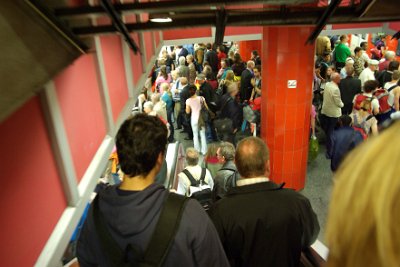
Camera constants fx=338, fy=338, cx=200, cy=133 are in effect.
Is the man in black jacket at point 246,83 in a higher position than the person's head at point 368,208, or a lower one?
lower

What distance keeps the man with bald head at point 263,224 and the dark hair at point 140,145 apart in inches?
27.9

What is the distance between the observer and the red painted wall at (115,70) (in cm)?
266

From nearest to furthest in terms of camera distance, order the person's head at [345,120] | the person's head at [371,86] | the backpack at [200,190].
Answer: the backpack at [200,190], the person's head at [345,120], the person's head at [371,86]

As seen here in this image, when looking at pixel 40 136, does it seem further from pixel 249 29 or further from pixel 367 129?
pixel 249 29

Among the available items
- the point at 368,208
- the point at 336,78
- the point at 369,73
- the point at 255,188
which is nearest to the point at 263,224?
the point at 255,188

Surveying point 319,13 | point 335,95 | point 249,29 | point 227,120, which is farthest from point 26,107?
point 249,29

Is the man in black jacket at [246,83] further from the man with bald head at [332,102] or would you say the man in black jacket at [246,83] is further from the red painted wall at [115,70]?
the red painted wall at [115,70]

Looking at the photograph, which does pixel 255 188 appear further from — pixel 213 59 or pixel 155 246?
pixel 213 59

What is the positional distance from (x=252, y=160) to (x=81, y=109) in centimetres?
115

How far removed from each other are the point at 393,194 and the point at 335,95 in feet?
21.5

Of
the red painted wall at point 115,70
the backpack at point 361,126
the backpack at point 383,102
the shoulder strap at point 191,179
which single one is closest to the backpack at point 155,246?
the red painted wall at point 115,70

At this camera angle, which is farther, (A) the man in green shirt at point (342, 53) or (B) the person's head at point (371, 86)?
(A) the man in green shirt at point (342, 53)

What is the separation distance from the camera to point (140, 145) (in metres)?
1.57

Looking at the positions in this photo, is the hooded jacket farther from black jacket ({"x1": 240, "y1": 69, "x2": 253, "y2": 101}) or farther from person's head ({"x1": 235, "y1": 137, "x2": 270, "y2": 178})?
black jacket ({"x1": 240, "y1": 69, "x2": 253, "y2": 101})
